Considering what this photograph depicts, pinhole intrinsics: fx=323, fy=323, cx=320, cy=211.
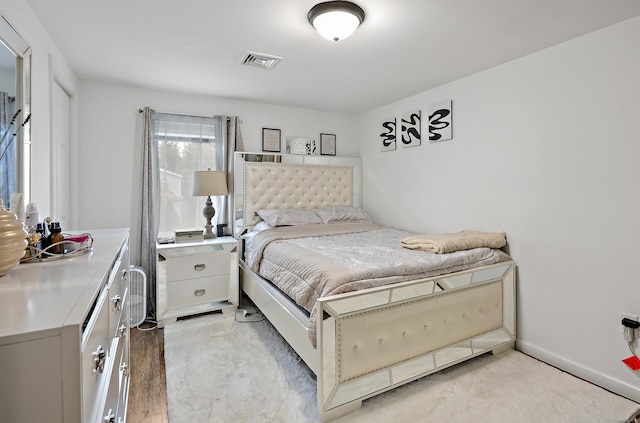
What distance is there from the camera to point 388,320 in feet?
6.35

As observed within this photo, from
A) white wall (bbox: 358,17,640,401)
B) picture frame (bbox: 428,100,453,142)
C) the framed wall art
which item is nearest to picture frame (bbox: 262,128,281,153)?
the framed wall art

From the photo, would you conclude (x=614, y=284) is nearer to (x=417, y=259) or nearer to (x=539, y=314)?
(x=539, y=314)

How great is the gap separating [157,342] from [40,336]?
7.74 feet

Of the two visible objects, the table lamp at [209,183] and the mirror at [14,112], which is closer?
the mirror at [14,112]

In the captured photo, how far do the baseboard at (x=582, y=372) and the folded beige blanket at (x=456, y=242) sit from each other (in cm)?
82

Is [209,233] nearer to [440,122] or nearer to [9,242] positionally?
[9,242]

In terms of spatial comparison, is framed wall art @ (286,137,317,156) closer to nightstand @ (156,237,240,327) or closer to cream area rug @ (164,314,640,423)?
nightstand @ (156,237,240,327)

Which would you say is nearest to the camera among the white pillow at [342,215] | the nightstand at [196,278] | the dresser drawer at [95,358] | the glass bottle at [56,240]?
the dresser drawer at [95,358]

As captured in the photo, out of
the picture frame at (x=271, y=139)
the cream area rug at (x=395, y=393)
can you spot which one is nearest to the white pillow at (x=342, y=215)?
the picture frame at (x=271, y=139)

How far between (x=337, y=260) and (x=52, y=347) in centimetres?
164

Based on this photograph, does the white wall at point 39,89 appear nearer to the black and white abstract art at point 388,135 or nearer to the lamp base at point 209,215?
the lamp base at point 209,215

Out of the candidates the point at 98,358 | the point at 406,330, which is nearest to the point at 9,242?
the point at 98,358

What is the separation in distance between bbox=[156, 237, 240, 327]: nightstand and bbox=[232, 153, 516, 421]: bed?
0.93ft

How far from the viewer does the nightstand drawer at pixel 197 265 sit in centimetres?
311
